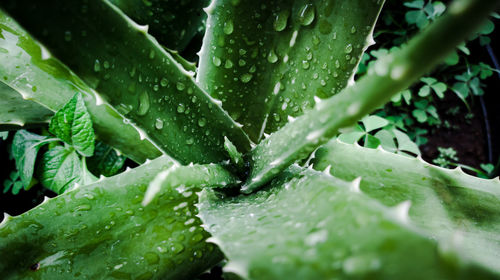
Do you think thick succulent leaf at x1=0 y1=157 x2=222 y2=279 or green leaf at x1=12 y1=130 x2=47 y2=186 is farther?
green leaf at x1=12 y1=130 x2=47 y2=186

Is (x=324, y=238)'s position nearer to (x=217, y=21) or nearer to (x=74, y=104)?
(x=217, y=21)

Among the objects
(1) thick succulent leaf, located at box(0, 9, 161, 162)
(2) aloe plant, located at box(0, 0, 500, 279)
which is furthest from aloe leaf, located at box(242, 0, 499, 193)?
(1) thick succulent leaf, located at box(0, 9, 161, 162)

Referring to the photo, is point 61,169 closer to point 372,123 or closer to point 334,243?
point 334,243

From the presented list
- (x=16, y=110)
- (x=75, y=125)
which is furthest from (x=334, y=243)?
(x=16, y=110)

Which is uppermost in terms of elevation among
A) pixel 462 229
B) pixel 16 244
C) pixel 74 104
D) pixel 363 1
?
pixel 363 1

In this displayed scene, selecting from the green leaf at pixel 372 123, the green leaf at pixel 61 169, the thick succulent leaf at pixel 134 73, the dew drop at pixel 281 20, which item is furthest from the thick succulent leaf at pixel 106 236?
the green leaf at pixel 372 123

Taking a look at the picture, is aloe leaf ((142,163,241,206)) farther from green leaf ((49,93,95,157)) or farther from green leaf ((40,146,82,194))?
green leaf ((40,146,82,194))

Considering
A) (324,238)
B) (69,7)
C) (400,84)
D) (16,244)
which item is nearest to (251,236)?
(324,238)
